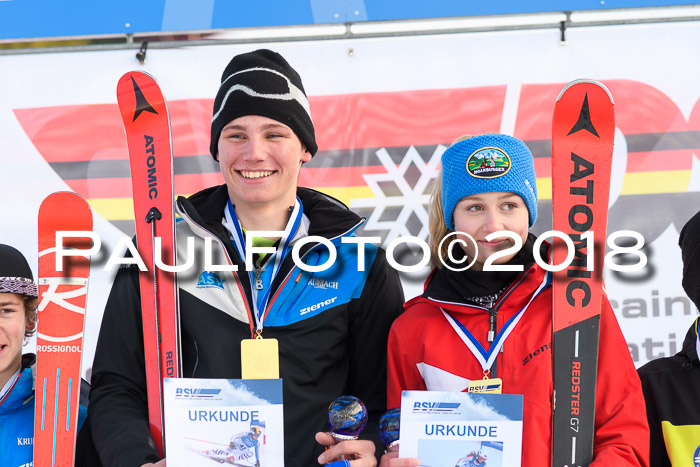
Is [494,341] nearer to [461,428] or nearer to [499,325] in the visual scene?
[499,325]

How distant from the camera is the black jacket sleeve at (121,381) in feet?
6.17

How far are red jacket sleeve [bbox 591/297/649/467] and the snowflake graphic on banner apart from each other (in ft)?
3.75

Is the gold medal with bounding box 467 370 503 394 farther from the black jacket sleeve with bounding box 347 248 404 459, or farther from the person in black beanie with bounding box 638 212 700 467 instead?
the person in black beanie with bounding box 638 212 700 467

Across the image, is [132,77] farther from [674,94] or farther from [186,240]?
[674,94]

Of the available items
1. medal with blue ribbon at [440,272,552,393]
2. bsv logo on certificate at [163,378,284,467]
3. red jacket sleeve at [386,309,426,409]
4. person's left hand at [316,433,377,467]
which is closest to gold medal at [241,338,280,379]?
bsv logo on certificate at [163,378,284,467]

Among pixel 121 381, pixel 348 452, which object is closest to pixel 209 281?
pixel 121 381

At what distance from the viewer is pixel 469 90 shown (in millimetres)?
2945

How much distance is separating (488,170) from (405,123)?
107cm

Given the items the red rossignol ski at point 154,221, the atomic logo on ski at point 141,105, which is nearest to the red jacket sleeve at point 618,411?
the red rossignol ski at point 154,221

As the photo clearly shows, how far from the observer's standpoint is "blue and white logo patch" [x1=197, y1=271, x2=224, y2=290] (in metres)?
1.96

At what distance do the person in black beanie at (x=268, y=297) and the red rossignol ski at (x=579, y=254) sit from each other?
47cm

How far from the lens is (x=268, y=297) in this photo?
194 centimetres

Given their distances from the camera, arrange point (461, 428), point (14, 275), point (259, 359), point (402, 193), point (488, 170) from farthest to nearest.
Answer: point (402, 193)
point (14, 275)
point (488, 170)
point (259, 359)
point (461, 428)

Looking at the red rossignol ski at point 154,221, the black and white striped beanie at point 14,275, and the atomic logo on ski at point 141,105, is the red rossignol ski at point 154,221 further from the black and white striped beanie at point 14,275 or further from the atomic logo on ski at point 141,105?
the black and white striped beanie at point 14,275
